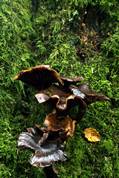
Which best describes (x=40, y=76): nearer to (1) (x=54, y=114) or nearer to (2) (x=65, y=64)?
(1) (x=54, y=114)

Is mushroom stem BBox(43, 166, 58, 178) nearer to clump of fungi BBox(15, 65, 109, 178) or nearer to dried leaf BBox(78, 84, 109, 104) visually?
clump of fungi BBox(15, 65, 109, 178)

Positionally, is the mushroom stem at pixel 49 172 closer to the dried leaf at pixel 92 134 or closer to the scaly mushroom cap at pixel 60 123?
the scaly mushroom cap at pixel 60 123

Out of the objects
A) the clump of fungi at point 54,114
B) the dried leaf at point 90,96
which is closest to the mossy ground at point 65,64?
the clump of fungi at point 54,114

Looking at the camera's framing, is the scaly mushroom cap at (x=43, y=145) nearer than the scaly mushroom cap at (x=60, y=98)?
Yes

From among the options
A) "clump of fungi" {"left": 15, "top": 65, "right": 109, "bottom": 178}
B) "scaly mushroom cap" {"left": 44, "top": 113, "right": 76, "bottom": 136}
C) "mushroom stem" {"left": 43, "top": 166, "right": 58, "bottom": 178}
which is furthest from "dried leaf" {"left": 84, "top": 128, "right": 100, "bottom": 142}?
"mushroom stem" {"left": 43, "top": 166, "right": 58, "bottom": 178}

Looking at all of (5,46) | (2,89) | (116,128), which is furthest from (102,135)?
(5,46)

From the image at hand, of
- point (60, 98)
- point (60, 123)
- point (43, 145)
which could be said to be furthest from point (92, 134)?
point (43, 145)
